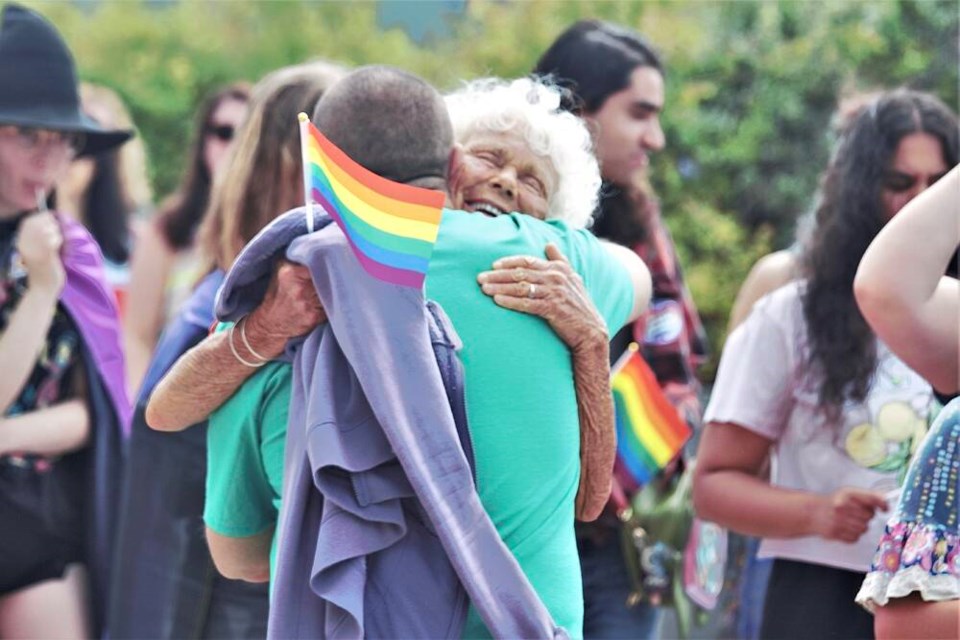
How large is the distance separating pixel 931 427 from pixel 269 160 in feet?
6.28

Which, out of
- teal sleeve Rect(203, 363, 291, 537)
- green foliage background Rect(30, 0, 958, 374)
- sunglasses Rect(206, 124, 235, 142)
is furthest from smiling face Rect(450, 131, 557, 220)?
green foliage background Rect(30, 0, 958, 374)

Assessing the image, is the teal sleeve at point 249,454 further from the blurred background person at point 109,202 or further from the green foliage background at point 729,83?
the green foliage background at point 729,83

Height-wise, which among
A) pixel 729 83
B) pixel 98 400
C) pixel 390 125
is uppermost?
pixel 390 125

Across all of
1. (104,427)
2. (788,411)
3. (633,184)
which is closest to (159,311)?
(104,427)

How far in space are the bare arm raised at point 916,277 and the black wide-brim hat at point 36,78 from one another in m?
2.29

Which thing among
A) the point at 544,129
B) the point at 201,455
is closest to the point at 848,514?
the point at 544,129

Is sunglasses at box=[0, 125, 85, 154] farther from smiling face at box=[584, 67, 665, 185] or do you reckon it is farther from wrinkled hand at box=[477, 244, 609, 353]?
wrinkled hand at box=[477, 244, 609, 353]

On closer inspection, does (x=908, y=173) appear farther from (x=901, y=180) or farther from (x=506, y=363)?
(x=506, y=363)

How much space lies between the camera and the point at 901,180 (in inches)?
149

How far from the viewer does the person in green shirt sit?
2.45 meters

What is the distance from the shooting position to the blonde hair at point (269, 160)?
3785 millimetres

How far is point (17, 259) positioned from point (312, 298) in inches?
75.8

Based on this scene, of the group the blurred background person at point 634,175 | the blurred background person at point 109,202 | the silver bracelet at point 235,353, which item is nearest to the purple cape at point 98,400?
the blurred background person at point 634,175

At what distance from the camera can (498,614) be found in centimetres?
231
